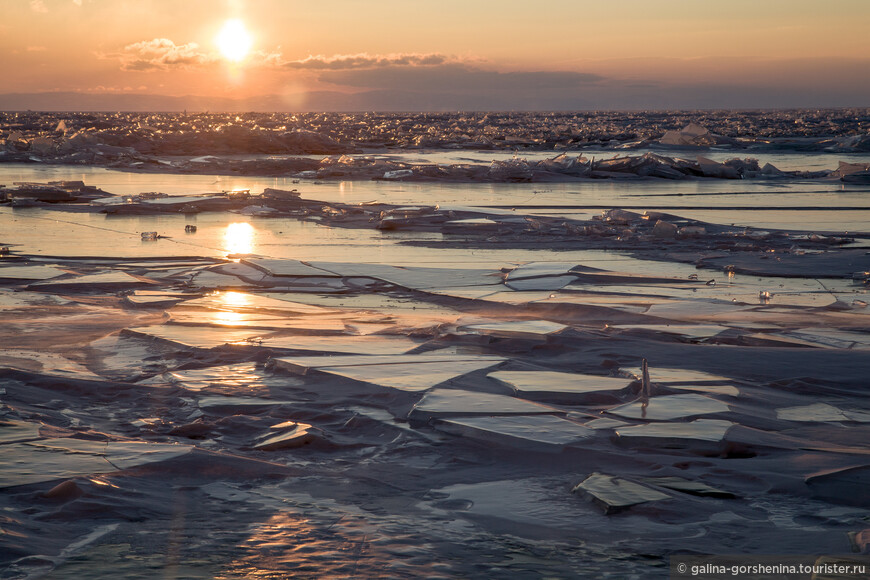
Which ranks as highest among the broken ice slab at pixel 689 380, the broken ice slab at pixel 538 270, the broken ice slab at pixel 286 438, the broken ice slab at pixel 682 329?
the broken ice slab at pixel 538 270

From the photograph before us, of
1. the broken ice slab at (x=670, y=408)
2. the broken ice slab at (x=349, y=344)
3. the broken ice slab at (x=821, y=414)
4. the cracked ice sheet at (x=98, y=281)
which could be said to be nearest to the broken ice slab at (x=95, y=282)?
the cracked ice sheet at (x=98, y=281)

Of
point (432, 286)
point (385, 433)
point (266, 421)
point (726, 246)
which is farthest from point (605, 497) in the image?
point (726, 246)

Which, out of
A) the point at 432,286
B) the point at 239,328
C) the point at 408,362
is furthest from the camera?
the point at 432,286

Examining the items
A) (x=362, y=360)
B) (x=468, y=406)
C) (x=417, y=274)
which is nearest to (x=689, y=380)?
(x=468, y=406)

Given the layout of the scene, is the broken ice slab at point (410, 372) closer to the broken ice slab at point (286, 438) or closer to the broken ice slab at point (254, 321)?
the broken ice slab at point (286, 438)

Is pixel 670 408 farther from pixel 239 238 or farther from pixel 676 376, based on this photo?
pixel 239 238

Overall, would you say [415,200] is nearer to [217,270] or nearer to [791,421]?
[217,270]
